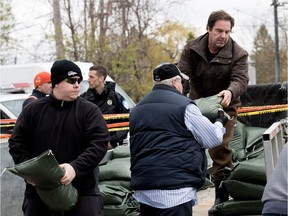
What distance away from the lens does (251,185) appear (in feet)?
18.0

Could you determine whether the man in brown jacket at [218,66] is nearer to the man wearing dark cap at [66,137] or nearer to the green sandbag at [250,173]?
the green sandbag at [250,173]

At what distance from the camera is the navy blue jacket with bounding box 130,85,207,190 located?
4.15 metres

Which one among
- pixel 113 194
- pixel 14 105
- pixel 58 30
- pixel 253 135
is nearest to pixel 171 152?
pixel 113 194

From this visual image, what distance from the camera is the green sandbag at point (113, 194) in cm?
583

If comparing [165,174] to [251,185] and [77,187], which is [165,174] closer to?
[77,187]

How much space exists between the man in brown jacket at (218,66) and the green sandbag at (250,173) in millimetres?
145

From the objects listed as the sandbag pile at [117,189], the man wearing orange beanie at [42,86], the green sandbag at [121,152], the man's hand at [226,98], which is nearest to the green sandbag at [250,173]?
the man's hand at [226,98]

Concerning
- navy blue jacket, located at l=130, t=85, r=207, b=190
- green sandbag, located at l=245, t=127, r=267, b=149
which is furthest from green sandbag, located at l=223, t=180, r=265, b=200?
green sandbag, located at l=245, t=127, r=267, b=149

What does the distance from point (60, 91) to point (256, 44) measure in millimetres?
56769

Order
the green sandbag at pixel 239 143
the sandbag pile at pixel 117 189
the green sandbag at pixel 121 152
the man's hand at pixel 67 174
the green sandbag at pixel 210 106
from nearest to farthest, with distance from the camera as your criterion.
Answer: the man's hand at pixel 67 174
the green sandbag at pixel 210 106
the sandbag pile at pixel 117 189
the green sandbag at pixel 121 152
the green sandbag at pixel 239 143

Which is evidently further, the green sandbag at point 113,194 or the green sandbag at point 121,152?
the green sandbag at point 121,152

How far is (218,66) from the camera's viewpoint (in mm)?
5383

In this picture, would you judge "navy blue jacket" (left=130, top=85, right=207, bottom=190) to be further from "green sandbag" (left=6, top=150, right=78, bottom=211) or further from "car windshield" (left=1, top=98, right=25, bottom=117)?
"car windshield" (left=1, top=98, right=25, bottom=117)

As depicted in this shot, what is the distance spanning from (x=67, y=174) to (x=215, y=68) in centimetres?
201
